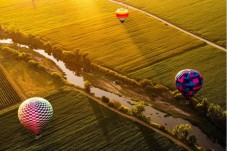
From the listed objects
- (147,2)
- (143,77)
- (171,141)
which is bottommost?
(171,141)

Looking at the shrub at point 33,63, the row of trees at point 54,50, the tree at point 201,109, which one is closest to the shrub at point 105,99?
the row of trees at point 54,50

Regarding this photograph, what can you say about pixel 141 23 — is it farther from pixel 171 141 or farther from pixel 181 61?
pixel 171 141

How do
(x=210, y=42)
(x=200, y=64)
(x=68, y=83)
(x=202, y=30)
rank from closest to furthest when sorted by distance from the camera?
(x=68, y=83) → (x=200, y=64) → (x=210, y=42) → (x=202, y=30)

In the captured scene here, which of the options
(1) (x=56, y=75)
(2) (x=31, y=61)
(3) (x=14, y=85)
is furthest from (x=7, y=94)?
(2) (x=31, y=61)

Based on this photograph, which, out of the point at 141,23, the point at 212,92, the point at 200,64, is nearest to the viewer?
the point at 212,92

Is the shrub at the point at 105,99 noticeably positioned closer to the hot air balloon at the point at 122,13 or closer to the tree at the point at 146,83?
the tree at the point at 146,83

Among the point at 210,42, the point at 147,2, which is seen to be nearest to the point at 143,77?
the point at 210,42

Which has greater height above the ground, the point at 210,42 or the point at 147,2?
the point at 147,2
